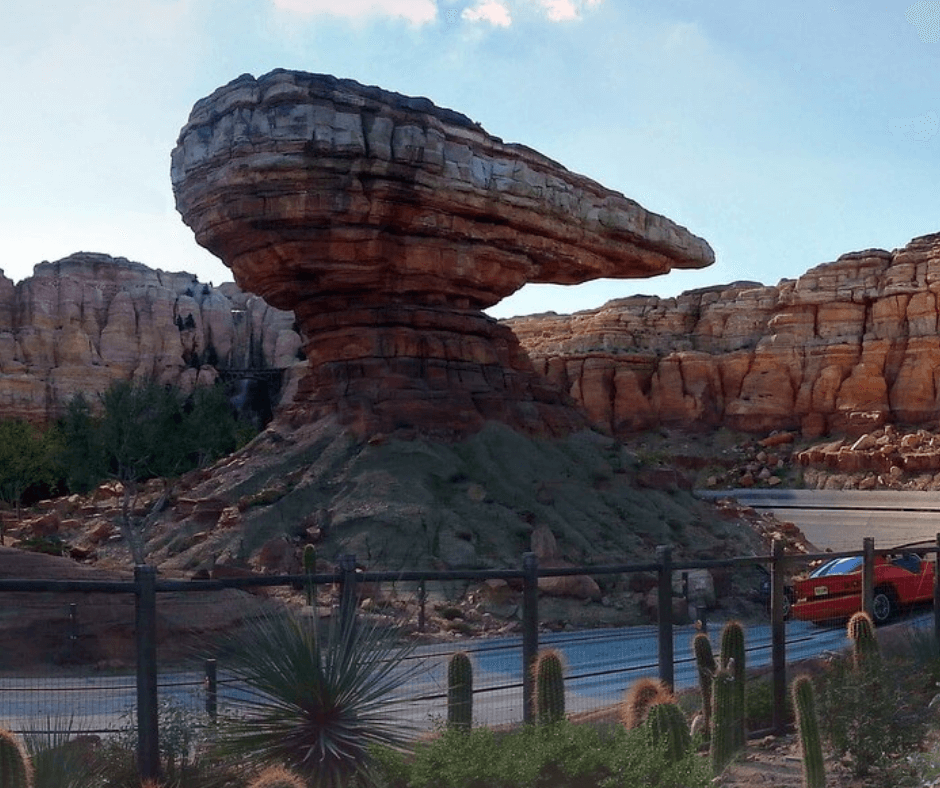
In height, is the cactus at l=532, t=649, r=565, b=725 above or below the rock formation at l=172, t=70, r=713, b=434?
below

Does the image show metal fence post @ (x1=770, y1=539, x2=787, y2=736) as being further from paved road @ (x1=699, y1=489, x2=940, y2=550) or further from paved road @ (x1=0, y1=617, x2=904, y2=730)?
paved road @ (x1=699, y1=489, x2=940, y2=550)

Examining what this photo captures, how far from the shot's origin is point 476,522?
19719 mm

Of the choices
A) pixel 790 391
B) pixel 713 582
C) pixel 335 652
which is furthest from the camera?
pixel 790 391

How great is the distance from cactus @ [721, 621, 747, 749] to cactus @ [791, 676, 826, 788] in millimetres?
752

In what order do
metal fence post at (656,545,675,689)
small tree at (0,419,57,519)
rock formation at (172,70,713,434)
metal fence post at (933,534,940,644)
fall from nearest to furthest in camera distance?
1. metal fence post at (656,545,675,689)
2. metal fence post at (933,534,940,644)
3. rock formation at (172,70,713,434)
4. small tree at (0,419,57,519)

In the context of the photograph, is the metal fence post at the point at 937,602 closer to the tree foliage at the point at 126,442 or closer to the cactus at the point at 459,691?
the cactus at the point at 459,691

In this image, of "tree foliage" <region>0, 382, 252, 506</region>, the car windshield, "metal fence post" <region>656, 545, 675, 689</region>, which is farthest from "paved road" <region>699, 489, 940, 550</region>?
"metal fence post" <region>656, 545, 675, 689</region>

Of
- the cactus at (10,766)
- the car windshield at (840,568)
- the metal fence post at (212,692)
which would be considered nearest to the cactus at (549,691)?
the metal fence post at (212,692)

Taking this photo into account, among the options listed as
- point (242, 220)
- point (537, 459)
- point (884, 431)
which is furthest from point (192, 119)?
point (884, 431)

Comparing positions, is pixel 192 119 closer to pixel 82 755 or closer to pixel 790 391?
pixel 82 755

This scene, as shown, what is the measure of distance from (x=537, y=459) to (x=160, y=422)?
511 inches

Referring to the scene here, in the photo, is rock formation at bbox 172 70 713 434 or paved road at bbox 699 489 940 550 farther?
paved road at bbox 699 489 940 550

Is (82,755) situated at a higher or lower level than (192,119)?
lower

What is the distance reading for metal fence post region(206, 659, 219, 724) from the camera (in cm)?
619
